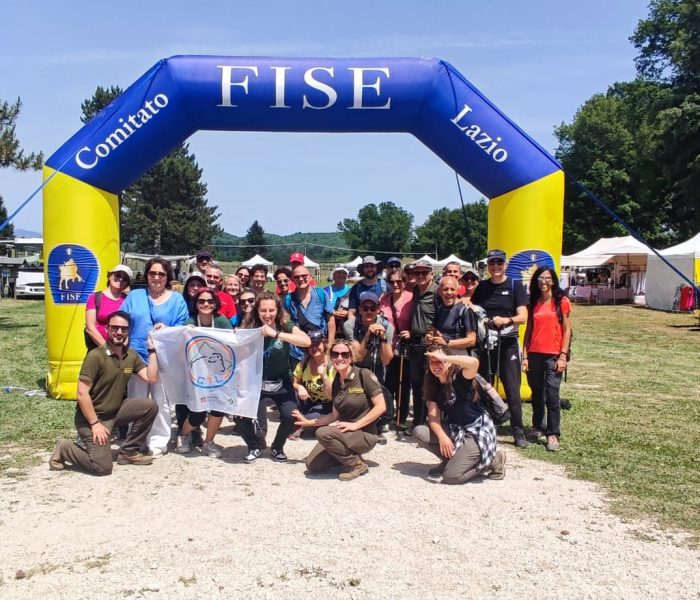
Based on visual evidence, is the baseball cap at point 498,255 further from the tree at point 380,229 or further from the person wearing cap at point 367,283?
the tree at point 380,229

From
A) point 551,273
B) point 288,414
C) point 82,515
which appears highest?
point 551,273

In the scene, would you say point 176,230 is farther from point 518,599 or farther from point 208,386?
point 518,599

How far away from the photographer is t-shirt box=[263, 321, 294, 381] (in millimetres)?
5668

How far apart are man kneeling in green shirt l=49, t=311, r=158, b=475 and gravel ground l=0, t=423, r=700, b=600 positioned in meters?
0.13

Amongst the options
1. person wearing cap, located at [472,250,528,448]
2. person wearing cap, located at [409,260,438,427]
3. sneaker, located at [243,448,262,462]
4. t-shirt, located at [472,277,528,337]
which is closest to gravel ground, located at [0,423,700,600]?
sneaker, located at [243,448,262,462]

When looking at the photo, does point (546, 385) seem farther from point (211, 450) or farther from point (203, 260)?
point (203, 260)

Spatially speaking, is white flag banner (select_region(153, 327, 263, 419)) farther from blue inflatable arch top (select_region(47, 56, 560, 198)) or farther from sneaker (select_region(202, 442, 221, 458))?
blue inflatable arch top (select_region(47, 56, 560, 198))

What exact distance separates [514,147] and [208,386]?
4318 millimetres

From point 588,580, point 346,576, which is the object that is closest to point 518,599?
point 588,580

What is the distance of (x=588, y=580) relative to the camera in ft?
11.5

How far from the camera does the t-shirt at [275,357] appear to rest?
5.67 m

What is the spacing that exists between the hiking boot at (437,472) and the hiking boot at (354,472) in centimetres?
54

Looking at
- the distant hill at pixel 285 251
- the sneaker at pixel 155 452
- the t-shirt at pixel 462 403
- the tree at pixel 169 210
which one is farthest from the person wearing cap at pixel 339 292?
the tree at pixel 169 210

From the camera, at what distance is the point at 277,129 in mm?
7758
